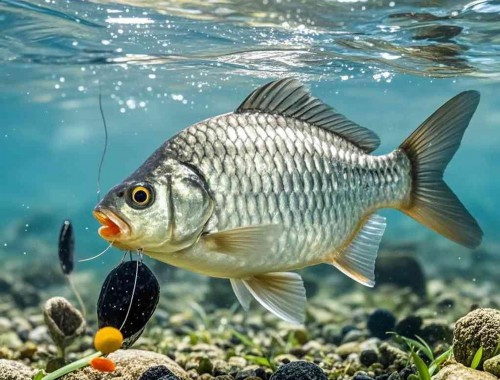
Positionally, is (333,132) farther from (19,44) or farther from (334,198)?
(19,44)

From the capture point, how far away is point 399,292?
14.6 m

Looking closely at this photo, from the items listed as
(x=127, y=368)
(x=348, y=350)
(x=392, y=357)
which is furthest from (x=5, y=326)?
(x=392, y=357)

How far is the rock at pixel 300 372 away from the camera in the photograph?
491 cm

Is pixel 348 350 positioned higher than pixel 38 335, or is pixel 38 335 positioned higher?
pixel 348 350

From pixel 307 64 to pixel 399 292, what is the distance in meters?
5.67

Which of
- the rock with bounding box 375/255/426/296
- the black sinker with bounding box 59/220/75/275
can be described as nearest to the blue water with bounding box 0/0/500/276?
the black sinker with bounding box 59/220/75/275

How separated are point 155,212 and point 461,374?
119 inches

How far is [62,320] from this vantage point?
7434 millimetres

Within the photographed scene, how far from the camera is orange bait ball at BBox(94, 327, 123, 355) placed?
12.1 feet

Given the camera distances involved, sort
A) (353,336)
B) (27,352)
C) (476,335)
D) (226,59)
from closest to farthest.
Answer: (476,335) < (27,352) < (353,336) < (226,59)

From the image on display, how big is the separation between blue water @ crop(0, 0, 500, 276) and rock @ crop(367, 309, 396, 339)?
4891 mm

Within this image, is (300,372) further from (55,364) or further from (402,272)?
(402,272)

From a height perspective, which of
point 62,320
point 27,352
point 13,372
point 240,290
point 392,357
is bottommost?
point 27,352

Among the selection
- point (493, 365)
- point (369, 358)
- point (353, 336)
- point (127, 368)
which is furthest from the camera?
point (353, 336)
